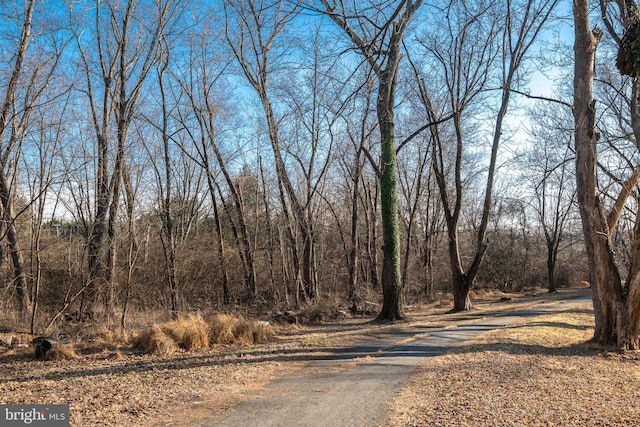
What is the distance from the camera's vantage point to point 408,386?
620 centimetres

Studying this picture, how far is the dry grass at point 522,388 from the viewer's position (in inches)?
199

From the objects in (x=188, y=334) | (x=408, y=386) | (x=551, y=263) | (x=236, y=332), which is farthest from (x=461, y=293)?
(x=551, y=263)

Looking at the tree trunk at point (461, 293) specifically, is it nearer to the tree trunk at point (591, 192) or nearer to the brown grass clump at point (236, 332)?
the tree trunk at point (591, 192)

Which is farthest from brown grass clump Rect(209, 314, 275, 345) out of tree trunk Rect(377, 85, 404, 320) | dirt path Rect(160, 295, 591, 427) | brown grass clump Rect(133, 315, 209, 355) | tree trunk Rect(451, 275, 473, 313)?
tree trunk Rect(451, 275, 473, 313)

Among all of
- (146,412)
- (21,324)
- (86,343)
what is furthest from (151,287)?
(146,412)

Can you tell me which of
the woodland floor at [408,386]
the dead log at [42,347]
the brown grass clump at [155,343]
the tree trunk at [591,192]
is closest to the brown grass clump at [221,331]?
the woodland floor at [408,386]

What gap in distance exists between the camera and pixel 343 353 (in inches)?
345

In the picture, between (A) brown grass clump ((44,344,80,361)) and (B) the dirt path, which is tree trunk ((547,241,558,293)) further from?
(A) brown grass clump ((44,344,80,361))

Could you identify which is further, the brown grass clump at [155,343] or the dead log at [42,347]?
the brown grass clump at [155,343]

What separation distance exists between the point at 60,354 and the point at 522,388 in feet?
26.4

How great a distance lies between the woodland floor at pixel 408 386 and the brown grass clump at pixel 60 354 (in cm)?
25

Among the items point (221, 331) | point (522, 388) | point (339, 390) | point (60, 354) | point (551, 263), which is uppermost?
point (551, 263)

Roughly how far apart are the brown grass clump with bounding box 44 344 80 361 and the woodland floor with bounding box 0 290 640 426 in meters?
0.25

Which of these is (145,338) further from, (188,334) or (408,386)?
(408,386)
